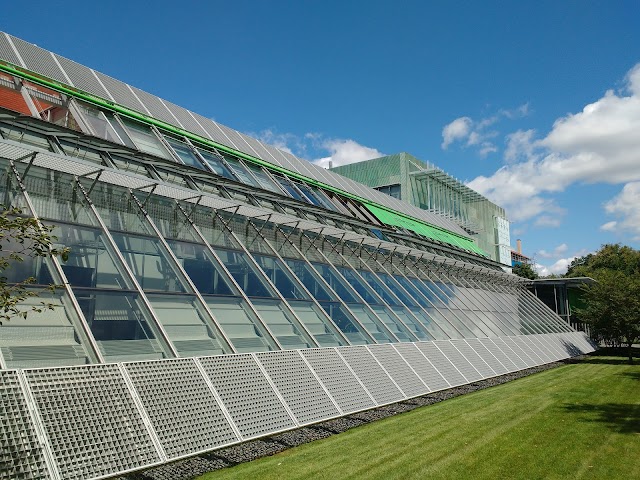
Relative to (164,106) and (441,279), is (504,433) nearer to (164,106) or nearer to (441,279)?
(441,279)

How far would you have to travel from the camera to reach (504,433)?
1048 centimetres

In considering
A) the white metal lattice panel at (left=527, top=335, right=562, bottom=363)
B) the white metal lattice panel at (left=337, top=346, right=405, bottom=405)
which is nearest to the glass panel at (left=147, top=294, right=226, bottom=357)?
the white metal lattice panel at (left=337, top=346, right=405, bottom=405)

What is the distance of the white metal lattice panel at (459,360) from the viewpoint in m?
15.3

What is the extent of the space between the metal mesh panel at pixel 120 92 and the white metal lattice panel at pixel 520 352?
18014 mm

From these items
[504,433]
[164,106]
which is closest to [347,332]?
[504,433]

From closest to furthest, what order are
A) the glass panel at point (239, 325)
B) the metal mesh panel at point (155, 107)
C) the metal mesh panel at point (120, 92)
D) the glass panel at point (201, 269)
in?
the glass panel at point (239, 325) → the glass panel at point (201, 269) → the metal mesh panel at point (120, 92) → the metal mesh panel at point (155, 107)

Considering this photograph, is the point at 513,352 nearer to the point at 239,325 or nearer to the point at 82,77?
the point at 239,325

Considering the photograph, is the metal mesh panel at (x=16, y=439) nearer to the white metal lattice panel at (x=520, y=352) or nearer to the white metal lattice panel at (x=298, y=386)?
the white metal lattice panel at (x=298, y=386)

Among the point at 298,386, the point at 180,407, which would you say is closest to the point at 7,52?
the point at 180,407

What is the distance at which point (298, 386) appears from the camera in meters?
9.40

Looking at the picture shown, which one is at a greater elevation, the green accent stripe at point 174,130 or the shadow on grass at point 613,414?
the green accent stripe at point 174,130

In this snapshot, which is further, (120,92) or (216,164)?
(120,92)

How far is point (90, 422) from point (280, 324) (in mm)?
5256

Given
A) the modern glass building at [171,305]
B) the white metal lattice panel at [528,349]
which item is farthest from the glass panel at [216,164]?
the white metal lattice panel at [528,349]
